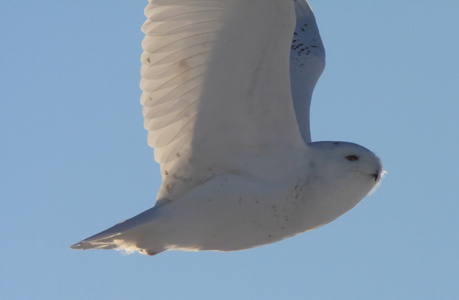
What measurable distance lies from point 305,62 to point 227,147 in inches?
58.7

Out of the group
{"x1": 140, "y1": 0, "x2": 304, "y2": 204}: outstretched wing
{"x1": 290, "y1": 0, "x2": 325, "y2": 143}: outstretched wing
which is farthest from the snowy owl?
{"x1": 290, "y1": 0, "x2": 325, "y2": 143}: outstretched wing

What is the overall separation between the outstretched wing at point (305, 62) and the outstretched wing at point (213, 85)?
2.34ft

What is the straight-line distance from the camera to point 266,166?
687 centimetres

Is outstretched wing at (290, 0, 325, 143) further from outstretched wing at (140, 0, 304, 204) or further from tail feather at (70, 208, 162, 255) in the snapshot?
A: tail feather at (70, 208, 162, 255)

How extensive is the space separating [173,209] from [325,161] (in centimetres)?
114

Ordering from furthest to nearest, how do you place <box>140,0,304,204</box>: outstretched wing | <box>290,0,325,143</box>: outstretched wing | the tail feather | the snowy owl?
<box>290,0,325,143</box>: outstretched wing
the tail feather
the snowy owl
<box>140,0,304,204</box>: outstretched wing

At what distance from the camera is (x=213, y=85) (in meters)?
6.78

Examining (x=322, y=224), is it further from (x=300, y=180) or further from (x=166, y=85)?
(x=166, y=85)

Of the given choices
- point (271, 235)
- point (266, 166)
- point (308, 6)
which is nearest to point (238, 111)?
point (266, 166)

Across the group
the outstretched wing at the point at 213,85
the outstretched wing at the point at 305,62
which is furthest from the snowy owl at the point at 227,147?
the outstretched wing at the point at 305,62

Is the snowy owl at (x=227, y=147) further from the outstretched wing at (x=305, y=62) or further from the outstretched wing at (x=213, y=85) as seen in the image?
the outstretched wing at (x=305, y=62)

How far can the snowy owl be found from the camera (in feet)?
21.6

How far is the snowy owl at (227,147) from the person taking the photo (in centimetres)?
657

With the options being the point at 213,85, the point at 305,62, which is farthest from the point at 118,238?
the point at 305,62
